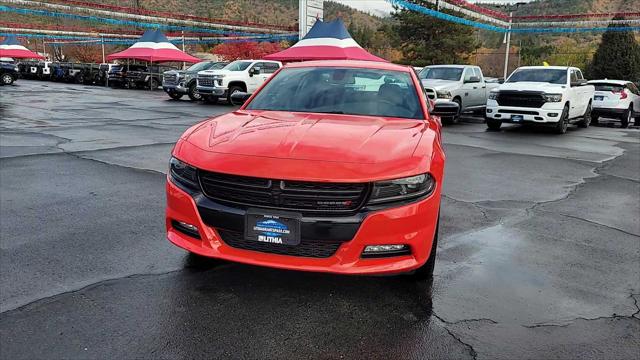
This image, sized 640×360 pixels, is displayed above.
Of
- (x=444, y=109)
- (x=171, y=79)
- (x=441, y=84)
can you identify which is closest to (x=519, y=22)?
(x=441, y=84)

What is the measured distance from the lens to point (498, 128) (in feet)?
49.9

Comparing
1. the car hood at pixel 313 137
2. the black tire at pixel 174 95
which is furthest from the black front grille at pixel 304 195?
the black tire at pixel 174 95

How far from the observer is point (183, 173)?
11.2ft

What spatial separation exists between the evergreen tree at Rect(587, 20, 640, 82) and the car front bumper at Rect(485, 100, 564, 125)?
2353 centimetres

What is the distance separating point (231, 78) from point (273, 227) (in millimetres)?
19733

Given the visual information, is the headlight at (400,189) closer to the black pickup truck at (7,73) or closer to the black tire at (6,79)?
the black pickup truck at (7,73)

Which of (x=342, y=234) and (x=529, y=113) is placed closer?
(x=342, y=234)

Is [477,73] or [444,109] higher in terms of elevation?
[477,73]

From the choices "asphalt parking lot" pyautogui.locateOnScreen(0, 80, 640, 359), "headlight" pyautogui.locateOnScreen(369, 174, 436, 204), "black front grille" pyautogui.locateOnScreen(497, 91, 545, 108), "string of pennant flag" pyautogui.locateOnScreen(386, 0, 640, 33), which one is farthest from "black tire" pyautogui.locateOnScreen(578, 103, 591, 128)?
"headlight" pyautogui.locateOnScreen(369, 174, 436, 204)

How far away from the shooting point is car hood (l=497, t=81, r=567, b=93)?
13598mm

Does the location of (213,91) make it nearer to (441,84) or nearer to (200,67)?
(200,67)

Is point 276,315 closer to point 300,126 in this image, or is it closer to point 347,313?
point 347,313

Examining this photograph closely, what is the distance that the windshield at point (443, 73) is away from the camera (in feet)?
55.8

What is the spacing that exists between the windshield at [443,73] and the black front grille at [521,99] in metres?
2.89
